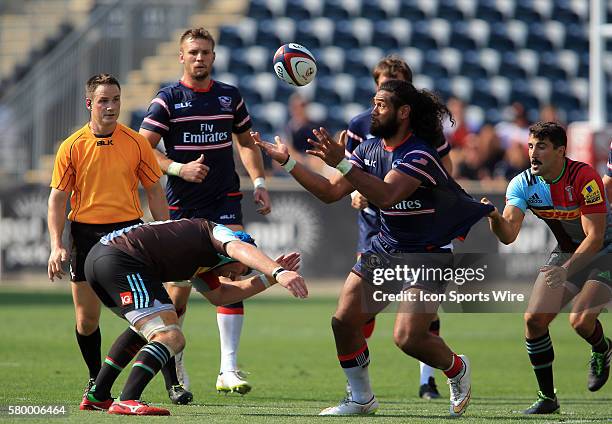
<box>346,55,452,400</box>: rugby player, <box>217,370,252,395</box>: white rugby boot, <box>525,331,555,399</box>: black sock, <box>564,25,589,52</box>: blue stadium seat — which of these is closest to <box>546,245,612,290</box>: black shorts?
<box>525,331,555,399</box>: black sock

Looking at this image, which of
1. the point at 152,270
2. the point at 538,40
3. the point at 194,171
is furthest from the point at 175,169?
the point at 538,40

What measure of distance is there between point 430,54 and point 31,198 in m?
8.78

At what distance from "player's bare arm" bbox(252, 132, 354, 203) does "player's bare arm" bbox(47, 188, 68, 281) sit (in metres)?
1.43

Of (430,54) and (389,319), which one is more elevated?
(430,54)

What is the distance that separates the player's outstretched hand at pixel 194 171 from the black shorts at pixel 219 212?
0.51 m

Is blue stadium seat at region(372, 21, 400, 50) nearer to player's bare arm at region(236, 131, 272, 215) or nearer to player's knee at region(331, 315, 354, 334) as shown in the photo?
player's bare arm at region(236, 131, 272, 215)

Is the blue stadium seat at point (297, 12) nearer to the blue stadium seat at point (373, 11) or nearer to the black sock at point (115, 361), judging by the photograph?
the blue stadium seat at point (373, 11)

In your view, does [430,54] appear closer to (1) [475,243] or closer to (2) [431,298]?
(1) [475,243]

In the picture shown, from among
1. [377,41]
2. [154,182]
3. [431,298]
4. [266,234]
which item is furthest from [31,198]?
[431,298]

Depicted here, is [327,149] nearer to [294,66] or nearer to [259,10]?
[294,66]

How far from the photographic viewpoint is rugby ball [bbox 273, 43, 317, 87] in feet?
28.5

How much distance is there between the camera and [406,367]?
11.5m

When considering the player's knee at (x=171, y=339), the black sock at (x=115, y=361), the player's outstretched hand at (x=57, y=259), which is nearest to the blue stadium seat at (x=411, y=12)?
the player's outstretched hand at (x=57, y=259)

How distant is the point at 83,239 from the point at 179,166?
109cm
